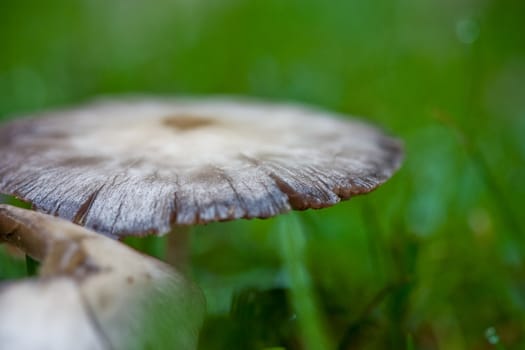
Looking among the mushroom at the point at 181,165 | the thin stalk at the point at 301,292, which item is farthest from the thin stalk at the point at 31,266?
the thin stalk at the point at 301,292

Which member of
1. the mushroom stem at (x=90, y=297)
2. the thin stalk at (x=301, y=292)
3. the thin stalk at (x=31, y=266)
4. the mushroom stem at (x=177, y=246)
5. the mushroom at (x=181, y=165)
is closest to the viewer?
the mushroom stem at (x=90, y=297)

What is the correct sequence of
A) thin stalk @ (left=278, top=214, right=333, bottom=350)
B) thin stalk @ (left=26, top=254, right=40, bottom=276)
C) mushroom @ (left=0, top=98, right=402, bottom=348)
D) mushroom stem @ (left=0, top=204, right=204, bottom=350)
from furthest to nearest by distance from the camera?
thin stalk @ (left=278, top=214, right=333, bottom=350) → thin stalk @ (left=26, top=254, right=40, bottom=276) → mushroom @ (left=0, top=98, right=402, bottom=348) → mushroom stem @ (left=0, top=204, right=204, bottom=350)

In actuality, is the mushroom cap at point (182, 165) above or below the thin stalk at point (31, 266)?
above

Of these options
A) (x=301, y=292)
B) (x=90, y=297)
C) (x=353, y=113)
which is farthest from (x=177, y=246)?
(x=353, y=113)

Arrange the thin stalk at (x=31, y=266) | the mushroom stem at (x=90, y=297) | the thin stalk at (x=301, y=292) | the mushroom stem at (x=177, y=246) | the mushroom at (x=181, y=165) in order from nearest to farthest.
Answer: the mushroom stem at (x=90, y=297) → the mushroom at (x=181, y=165) → the thin stalk at (x=31, y=266) → the thin stalk at (x=301, y=292) → the mushroom stem at (x=177, y=246)

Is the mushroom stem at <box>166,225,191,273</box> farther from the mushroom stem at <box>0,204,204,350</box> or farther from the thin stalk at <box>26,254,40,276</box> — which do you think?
the mushroom stem at <box>0,204,204,350</box>

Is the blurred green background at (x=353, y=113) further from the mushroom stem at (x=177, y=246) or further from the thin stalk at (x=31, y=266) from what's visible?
the thin stalk at (x=31, y=266)

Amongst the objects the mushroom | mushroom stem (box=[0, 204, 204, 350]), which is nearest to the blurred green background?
the mushroom
